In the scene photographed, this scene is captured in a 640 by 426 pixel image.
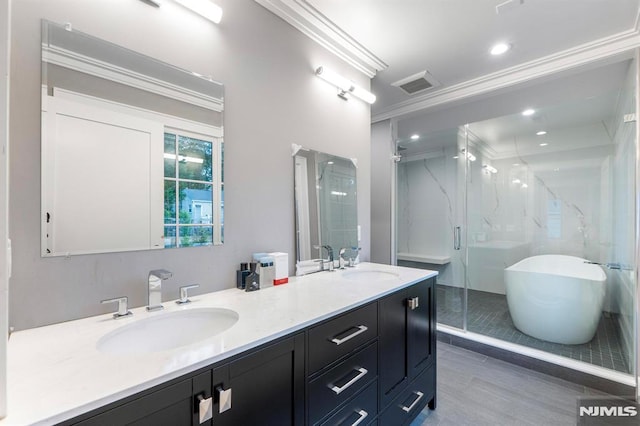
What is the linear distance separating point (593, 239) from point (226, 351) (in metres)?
3.47

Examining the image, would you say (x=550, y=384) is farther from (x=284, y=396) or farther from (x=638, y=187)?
(x=284, y=396)

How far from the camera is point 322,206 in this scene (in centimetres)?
212

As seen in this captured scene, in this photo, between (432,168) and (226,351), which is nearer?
(226,351)

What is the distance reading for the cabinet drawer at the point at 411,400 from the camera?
1.48 meters

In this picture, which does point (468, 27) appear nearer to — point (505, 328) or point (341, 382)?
point (341, 382)

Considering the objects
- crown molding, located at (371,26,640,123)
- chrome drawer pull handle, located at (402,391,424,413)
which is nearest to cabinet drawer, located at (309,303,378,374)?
chrome drawer pull handle, located at (402,391,424,413)

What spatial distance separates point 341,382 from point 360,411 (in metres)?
0.22

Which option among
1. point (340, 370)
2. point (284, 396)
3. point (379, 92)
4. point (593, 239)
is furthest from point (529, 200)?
point (284, 396)

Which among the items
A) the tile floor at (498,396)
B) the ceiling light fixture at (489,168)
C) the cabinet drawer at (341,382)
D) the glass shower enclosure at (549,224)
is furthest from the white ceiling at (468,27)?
the tile floor at (498,396)

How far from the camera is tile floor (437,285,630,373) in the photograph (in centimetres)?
230

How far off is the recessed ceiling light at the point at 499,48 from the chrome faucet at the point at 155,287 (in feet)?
8.98

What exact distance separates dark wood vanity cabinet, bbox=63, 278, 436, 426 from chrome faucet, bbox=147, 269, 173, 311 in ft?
1.77

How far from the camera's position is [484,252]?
3443 millimetres

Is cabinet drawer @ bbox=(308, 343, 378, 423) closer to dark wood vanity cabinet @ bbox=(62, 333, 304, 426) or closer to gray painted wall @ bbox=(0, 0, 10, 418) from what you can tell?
dark wood vanity cabinet @ bbox=(62, 333, 304, 426)
